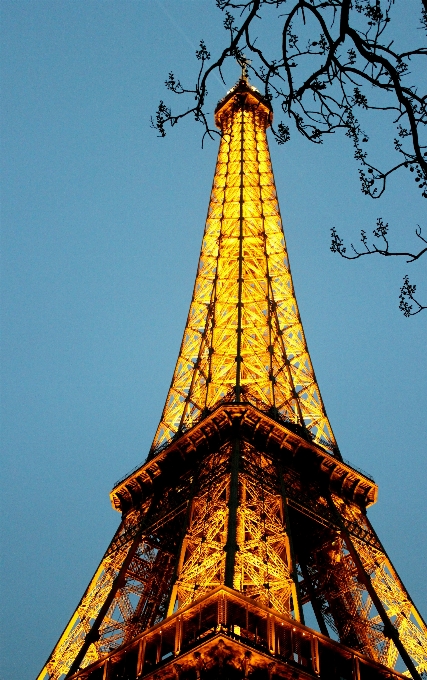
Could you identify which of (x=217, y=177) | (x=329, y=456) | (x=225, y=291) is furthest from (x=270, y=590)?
(x=217, y=177)

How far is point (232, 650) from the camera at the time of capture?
82.7ft

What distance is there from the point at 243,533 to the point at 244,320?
19039 mm

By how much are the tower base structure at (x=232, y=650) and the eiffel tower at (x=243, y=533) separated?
6cm

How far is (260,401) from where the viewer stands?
42.2 metres

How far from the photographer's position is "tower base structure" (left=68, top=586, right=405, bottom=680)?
25.2m

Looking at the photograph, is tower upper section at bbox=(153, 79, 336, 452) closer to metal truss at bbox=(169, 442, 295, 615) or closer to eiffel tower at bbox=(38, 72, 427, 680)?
eiffel tower at bbox=(38, 72, 427, 680)

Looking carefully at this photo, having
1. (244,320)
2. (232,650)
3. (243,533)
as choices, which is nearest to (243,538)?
(243,533)

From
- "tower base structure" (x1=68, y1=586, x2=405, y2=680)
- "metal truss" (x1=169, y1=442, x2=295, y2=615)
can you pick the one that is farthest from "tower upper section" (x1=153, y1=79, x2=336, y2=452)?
"tower base structure" (x1=68, y1=586, x2=405, y2=680)

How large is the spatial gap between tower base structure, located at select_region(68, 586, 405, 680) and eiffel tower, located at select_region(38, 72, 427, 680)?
0.06 metres

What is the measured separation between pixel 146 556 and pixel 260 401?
369 inches

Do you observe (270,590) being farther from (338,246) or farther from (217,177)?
(217,177)

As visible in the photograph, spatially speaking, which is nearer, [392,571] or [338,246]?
[338,246]

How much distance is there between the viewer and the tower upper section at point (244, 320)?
44250mm

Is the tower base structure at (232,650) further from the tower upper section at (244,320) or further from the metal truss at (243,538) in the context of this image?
the tower upper section at (244,320)
